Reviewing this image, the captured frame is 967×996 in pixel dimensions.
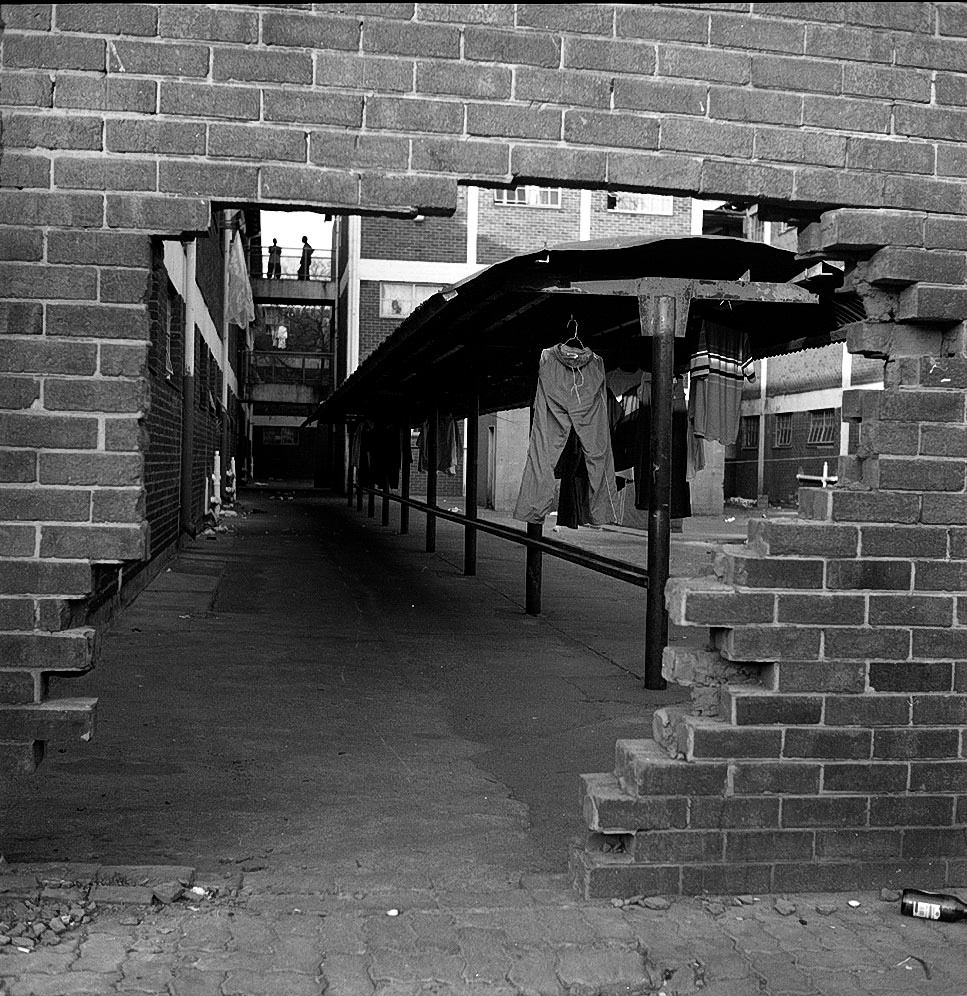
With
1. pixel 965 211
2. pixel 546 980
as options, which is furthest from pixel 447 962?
pixel 965 211

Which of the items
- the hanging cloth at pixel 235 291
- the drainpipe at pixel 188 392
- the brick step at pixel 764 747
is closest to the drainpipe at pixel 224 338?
the hanging cloth at pixel 235 291

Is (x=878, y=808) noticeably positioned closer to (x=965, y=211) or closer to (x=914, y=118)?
(x=965, y=211)

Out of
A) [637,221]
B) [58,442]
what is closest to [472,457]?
[58,442]

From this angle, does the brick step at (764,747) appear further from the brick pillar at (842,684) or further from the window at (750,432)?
the window at (750,432)

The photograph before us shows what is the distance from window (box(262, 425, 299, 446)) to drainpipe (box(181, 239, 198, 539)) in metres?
48.3

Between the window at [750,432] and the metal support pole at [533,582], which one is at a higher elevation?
the window at [750,432]

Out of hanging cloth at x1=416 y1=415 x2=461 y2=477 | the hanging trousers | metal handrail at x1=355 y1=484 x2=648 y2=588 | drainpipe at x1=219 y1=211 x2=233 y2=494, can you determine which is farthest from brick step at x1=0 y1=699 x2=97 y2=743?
drainpipe at x1=219 y1=211 x2=233 y2=494

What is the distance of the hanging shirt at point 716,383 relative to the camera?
354 inches

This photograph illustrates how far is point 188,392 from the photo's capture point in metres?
15.6

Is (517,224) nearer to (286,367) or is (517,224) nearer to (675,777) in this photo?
(286,367)

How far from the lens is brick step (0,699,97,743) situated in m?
4.11

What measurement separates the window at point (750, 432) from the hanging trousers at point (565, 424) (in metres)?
29.1

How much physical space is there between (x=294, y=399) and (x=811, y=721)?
4762 centimetres

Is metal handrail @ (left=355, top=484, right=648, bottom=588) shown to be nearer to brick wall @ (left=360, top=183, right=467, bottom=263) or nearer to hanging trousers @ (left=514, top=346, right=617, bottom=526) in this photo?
hanging trousers @ (left=514, top=346, right=617, bottom=526)
